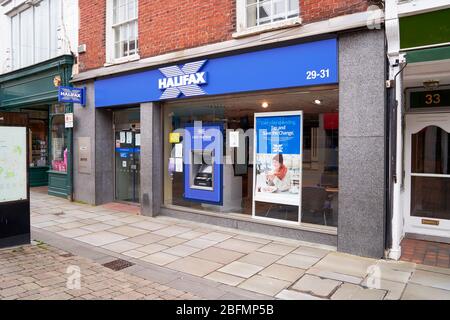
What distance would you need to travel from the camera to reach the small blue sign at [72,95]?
9711mm

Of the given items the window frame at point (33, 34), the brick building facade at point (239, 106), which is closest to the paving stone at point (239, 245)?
the brick building facade at point (239, 106)

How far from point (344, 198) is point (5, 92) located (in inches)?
541

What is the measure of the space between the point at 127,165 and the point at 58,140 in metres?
3.37

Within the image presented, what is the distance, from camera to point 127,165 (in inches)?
409

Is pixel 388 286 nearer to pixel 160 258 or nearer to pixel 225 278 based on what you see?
pixel 225 278

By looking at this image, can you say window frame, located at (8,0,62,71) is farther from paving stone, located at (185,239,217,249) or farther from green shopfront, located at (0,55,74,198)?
paving stone, located at (185,239,217,249)

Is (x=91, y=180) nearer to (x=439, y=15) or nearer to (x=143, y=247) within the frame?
(x=143, y=247)

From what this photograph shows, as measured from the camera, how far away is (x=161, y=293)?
439 centimetres

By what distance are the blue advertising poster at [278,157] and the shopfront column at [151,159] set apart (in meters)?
2.58

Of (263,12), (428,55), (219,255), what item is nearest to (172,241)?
(219,255)

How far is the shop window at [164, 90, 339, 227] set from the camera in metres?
6.65

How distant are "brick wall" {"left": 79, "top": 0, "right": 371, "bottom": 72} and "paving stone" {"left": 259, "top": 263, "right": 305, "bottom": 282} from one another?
13.3 ft

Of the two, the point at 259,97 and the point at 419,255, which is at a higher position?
the point at 259,97

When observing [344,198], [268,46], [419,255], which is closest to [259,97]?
[268,46]
